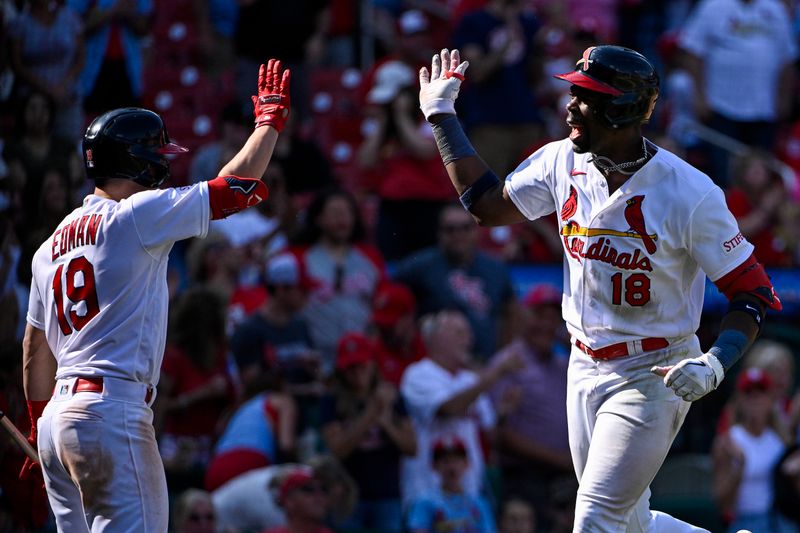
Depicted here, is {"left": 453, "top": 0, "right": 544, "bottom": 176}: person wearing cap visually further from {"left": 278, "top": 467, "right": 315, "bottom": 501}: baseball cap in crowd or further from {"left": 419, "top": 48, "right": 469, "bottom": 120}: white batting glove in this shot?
{"left": 419, "top": 48, "right": 469, "bottom": 120}: white batting glove

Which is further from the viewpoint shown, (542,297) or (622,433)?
(542,297)

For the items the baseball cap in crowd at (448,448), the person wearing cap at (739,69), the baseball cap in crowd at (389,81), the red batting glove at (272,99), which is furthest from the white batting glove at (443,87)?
the person wearing cap at (739,69)

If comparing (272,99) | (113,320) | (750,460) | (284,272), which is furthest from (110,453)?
(750,460)

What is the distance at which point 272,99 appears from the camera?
573cm

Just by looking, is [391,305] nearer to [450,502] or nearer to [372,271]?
[372,271]

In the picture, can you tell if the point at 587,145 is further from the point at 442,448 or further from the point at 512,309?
the point at 512,309

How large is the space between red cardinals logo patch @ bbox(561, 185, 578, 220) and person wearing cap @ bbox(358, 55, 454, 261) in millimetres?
4837

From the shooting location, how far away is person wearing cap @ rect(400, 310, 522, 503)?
8.79m

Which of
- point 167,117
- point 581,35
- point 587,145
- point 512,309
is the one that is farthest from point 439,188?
point 587,145

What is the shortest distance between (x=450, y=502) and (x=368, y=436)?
24.8 inches

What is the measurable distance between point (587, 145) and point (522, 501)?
4039mm

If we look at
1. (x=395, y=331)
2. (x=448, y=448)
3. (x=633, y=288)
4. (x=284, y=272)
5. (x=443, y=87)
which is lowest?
(x=448, y=448)

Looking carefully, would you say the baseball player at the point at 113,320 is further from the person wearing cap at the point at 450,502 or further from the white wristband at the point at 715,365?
the person wearing cap at the point at 450,502

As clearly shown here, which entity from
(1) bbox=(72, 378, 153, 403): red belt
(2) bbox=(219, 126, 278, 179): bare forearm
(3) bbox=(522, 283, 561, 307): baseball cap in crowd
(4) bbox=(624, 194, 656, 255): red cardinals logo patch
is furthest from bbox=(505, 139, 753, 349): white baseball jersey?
(3) bbox=(522, 283, 561, 307): baseball cap in crowd
